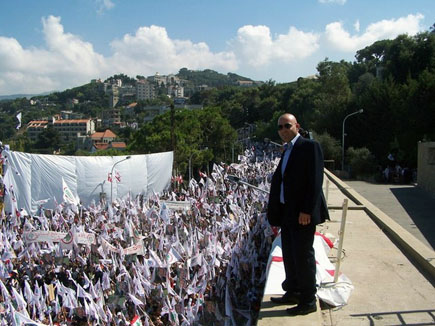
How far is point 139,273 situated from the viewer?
20.8ft

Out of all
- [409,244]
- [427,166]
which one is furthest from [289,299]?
[427,166]

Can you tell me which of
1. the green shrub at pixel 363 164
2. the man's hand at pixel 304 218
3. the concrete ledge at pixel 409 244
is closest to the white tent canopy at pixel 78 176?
the concrete ledge at pixel 409 244

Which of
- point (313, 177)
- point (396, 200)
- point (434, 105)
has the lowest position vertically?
point (396, 200)

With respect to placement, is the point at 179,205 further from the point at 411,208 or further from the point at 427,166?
the point at 427,166

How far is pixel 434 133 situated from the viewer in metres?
31.1

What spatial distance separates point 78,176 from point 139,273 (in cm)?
1169

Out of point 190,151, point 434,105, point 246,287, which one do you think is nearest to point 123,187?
point 246,287

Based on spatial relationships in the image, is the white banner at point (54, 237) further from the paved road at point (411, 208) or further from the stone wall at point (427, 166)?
the stone wall at point (427, 166)

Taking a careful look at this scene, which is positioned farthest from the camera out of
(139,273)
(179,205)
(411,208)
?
(411,208)

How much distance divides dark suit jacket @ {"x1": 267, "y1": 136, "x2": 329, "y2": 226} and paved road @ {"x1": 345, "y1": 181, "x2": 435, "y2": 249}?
24.2 feet

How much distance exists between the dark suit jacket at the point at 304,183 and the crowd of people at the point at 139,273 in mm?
2265

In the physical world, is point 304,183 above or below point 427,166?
above

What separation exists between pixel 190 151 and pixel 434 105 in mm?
21821

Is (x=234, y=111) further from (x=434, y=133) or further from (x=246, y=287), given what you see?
(x=246, y=287)
